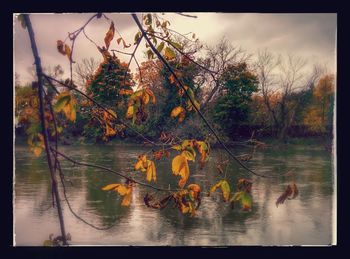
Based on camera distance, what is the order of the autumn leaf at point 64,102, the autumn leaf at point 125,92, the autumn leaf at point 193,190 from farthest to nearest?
1. the autumn leaf at point 125,92
2. the autumn leaf at point 193,190
3. the autumn leaf at point 64,102

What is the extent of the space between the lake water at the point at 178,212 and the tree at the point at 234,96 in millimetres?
307

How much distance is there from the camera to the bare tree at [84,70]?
296cm

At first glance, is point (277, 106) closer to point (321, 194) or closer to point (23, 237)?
point (321, 194)

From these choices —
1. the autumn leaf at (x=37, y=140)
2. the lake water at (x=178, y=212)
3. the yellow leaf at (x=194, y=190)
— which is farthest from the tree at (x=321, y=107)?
the autumn leaf at (x=37, y=140)

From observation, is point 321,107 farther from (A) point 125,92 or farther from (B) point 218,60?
(A) point 125,92

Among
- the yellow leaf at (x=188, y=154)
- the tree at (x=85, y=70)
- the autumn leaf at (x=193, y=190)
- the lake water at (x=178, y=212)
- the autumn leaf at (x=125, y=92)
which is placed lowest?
the lake water at (x=178, y=212)

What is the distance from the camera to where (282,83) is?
3.18m

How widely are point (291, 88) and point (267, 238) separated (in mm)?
1141

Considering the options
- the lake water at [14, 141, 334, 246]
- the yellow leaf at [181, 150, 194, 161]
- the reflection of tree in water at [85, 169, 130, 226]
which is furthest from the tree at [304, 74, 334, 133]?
the yellow leaf at [181, 150, 194, 161]

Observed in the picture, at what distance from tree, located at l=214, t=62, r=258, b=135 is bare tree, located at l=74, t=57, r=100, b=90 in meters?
0.92

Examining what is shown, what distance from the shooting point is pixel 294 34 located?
10.4 ft

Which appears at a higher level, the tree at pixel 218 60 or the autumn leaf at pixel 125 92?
the tree at pixel 218 60

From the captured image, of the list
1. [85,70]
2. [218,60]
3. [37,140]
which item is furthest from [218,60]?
[37,140]

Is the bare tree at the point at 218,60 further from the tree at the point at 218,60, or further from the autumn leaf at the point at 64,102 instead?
the autumn leaf at the point at 64,102
